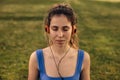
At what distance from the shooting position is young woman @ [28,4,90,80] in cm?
366

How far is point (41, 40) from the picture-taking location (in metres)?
10.2

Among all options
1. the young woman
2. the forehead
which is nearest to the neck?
the young woman

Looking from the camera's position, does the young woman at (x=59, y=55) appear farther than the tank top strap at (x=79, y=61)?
No

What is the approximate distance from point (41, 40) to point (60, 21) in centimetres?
661

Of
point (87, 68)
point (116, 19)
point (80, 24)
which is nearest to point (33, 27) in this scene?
point (80, 24)

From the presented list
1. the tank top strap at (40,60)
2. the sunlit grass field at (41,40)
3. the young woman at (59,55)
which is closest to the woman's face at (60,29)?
the young woman at (59,55)

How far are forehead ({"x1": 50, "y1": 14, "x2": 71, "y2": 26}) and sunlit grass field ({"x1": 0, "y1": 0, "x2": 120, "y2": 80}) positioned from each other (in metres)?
2.06

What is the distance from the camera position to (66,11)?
379cm

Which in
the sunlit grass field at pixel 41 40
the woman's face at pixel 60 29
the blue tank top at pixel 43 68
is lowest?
the sunlit grass field at pixel 41 40

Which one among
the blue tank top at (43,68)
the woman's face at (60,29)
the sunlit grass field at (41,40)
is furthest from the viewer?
the sunlit grass field at (41,40)

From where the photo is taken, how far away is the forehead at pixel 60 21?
3.65 m

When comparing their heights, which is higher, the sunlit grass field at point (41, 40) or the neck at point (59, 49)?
the neck at point (59, 49)

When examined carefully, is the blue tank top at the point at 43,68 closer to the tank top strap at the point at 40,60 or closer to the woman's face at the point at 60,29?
the tank top strap at the point at 40,60

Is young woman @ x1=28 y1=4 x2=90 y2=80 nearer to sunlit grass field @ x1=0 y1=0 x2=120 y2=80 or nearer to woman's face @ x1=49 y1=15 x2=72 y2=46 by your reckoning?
woman's face @ x1=49 y1=15 x2=72 y2=46
